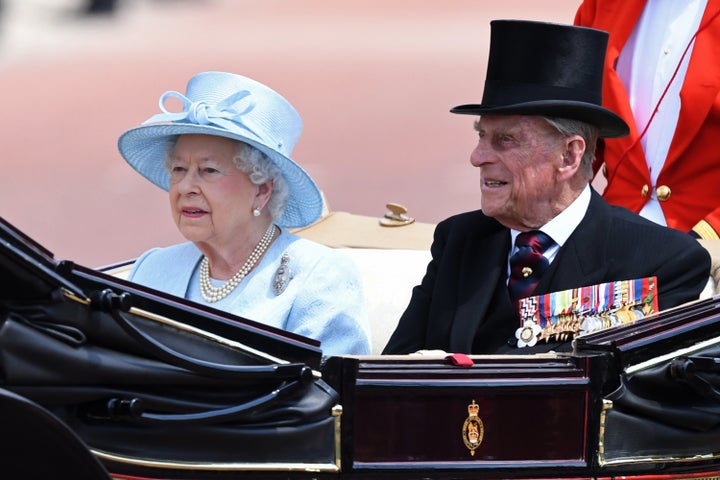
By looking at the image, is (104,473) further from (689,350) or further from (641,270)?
(641,270)

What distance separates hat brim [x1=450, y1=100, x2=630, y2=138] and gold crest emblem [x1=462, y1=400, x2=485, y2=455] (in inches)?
28.3

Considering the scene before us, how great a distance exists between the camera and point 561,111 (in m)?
2.74

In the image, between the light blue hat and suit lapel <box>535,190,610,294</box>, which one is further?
the light blue hat

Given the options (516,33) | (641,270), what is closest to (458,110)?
(516,33)

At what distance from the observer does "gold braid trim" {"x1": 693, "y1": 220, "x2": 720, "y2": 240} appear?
10.7ft

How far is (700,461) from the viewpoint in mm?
2344

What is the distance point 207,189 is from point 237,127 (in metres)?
0.14

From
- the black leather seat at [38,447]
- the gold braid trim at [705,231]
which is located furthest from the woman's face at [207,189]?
the gold braid trim at [705,231]

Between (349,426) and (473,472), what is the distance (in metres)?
0.21

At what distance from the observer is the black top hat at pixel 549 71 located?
278 cm

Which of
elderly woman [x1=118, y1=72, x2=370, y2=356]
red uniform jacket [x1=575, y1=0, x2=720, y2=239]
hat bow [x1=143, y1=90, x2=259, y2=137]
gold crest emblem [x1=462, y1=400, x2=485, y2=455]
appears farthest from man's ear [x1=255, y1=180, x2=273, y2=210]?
red uniform jacket [x1=575, y1=0, x2=720, y2=239]

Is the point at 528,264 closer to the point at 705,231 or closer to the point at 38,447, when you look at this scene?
the point at 705,231

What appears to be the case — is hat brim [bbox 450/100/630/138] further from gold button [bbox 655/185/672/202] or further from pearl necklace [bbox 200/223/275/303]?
gold button [bbox 655/185/672/202]

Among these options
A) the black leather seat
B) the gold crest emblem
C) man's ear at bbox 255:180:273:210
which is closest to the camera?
the black leather seat
